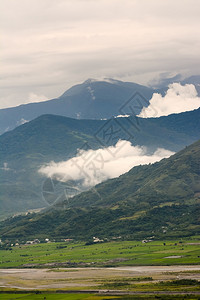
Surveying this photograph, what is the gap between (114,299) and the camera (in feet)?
620

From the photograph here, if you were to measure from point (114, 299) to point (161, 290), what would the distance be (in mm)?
17100

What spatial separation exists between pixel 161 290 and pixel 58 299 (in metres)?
32.6

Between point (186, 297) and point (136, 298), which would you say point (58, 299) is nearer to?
point (136, 298)

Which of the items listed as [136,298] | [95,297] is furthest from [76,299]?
[136,298]

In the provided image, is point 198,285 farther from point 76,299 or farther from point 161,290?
point 76,299

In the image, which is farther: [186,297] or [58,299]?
[58,299]

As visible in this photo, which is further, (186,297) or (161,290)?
(161,290)

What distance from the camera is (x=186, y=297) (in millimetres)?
181500

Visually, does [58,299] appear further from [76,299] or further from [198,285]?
[198,285]

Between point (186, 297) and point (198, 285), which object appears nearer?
point (186, 297)

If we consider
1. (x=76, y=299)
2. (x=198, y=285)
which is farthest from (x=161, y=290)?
(x=76, y=299)

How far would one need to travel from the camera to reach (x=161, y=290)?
197 metres

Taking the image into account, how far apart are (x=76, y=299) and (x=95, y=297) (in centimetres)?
596

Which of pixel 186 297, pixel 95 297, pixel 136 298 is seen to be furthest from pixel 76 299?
pixel 186 297
